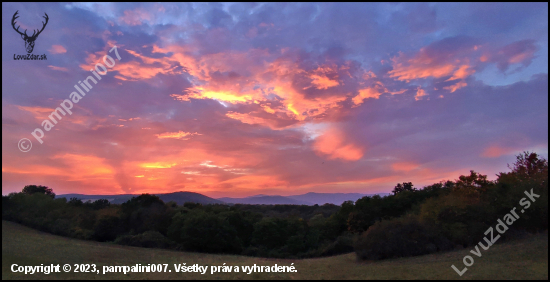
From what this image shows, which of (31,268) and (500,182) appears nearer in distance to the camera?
(31,268)

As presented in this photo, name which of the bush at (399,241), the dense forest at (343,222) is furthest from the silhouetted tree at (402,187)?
the bush at (399,241)

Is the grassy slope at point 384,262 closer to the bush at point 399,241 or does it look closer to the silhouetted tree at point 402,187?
the bush at point 399,241

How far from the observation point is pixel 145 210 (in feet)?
108

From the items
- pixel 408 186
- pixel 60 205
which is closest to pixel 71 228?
pixel 60 205

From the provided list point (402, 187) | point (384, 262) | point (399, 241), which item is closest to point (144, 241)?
point (384, 262)

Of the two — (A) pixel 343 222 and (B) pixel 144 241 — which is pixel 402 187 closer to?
(A) pixel 343 222

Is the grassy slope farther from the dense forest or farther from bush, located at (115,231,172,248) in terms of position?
bush, located at (115,231,172,248)

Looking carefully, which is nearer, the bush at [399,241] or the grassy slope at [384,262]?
the grassy slope at [384,262]

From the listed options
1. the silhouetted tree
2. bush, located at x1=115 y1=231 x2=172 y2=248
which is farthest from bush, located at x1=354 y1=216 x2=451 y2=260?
the silhouetted tree

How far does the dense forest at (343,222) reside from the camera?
65.3 ft

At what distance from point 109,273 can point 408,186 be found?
4246 centimetres

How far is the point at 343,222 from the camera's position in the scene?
32.6 m

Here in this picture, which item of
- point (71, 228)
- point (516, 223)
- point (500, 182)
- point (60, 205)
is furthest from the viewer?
point (60, 205)

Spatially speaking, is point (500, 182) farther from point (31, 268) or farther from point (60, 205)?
point (60, 205)
